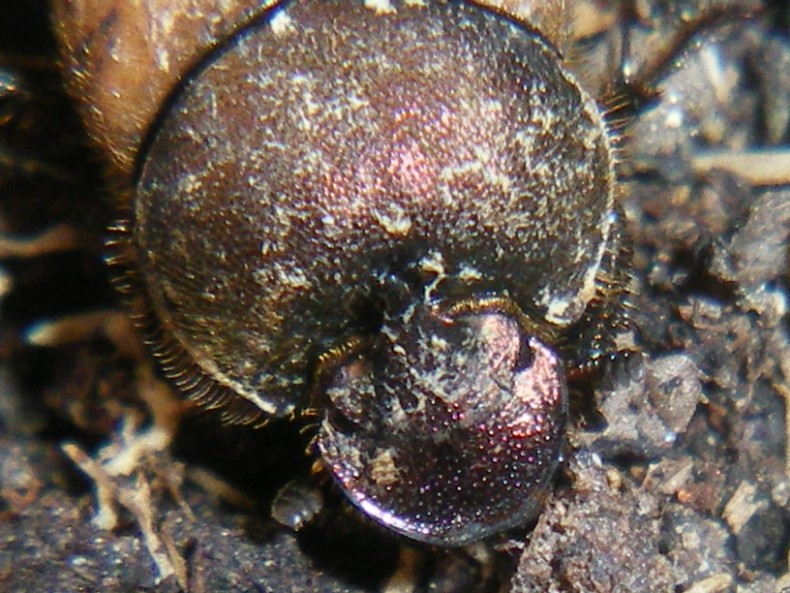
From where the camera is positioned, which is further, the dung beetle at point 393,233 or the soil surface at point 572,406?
the soil surface at point 572,406

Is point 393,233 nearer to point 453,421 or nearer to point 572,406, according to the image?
point 453,421

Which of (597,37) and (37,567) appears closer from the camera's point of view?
(37,567)

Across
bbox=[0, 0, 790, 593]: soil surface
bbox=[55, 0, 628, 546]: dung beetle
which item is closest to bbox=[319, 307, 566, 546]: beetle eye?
bbox=[55, 0, 628, 546]: dung beetle

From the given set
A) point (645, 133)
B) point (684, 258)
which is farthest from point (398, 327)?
point (645, 133)

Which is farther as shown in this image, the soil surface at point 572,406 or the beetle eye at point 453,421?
the soil surface at point 572,406

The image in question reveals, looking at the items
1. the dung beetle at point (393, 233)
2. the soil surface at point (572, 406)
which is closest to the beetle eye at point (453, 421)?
the dung beetle at point (393, 233)

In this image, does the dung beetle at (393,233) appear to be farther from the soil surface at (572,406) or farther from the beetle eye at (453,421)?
the soil surface at (572,406)

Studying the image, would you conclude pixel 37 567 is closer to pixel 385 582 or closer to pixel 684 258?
pixel 385 582

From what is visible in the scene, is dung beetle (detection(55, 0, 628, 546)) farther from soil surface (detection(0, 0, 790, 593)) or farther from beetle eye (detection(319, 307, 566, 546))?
soil surface (detection(0, 0, 790, 593))
